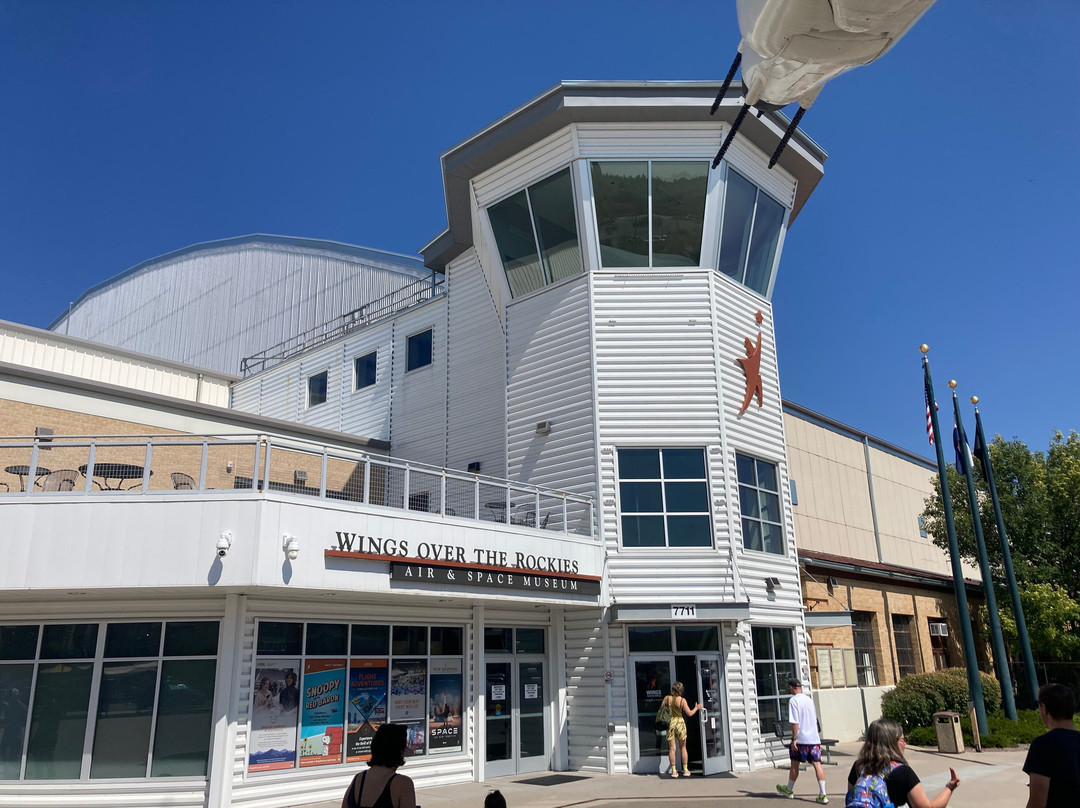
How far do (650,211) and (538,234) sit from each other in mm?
2682

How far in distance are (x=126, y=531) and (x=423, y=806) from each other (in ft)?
19.7

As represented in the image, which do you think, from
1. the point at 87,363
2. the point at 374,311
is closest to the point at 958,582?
the point at 374,311

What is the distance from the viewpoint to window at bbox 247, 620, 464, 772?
13.3 m

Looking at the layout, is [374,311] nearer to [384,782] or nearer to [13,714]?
[13,714]

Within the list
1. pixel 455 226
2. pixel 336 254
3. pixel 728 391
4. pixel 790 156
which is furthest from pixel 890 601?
pixel 336 254

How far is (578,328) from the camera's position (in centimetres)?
1888

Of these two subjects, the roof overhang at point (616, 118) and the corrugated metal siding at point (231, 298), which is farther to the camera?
the corrugated metal siding at point (231, 298)

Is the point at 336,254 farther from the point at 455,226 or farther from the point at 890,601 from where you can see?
the point at 890,601

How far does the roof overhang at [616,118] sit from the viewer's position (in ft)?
61.2

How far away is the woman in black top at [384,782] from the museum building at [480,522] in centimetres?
794

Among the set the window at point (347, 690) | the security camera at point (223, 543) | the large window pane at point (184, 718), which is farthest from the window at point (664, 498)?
the large window pane at point (184, 718)

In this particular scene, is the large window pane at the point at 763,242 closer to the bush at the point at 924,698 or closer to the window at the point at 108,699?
the bush at the point at 924,698

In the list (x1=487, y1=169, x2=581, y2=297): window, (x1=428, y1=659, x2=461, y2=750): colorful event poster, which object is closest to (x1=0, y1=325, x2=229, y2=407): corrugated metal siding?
(x1=487, y1=169, x2=581, y2=297): window

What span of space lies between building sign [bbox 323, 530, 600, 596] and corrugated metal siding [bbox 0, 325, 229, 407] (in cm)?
1312
